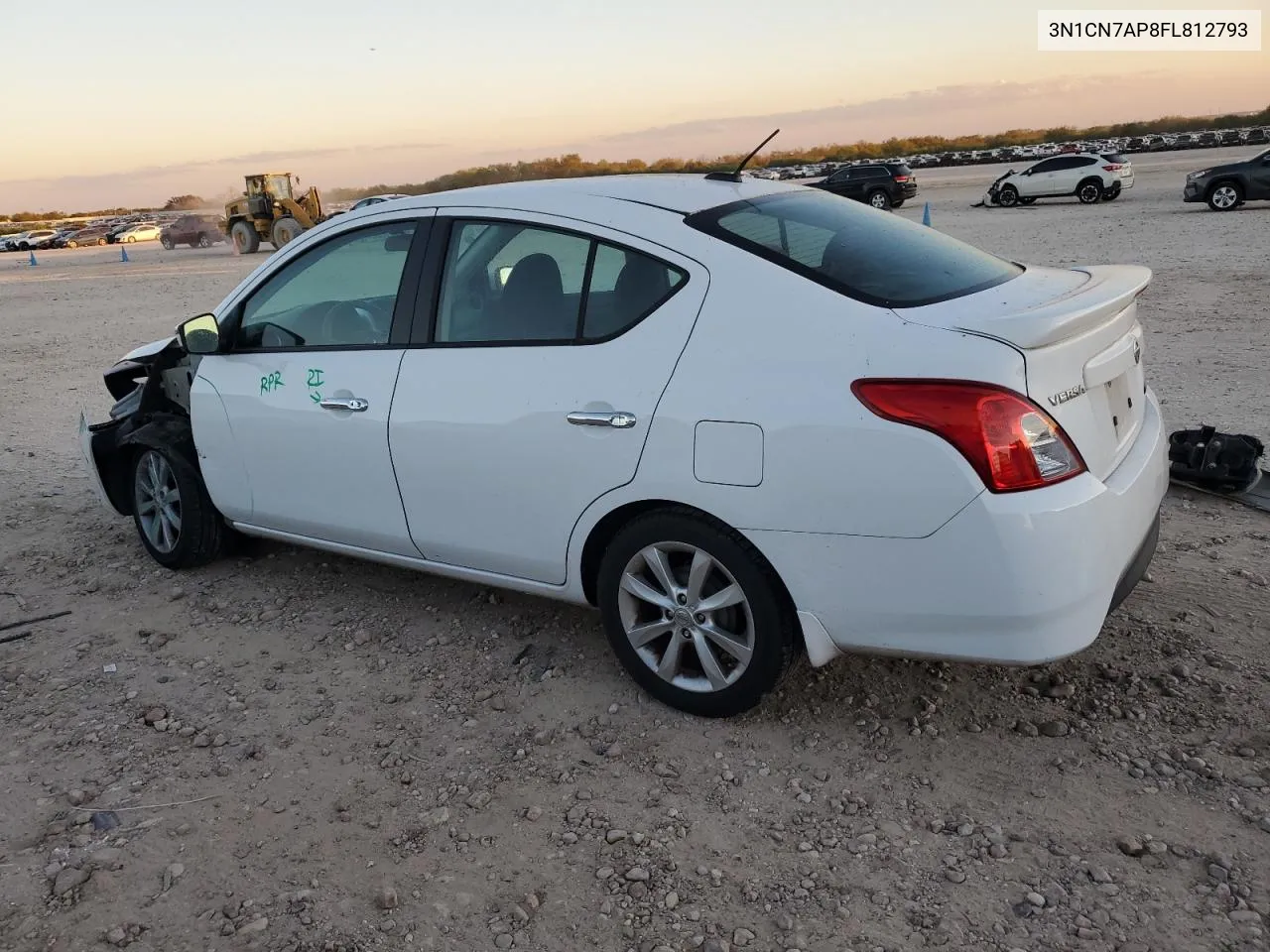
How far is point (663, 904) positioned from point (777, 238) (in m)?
2.00

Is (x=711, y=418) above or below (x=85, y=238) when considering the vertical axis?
below

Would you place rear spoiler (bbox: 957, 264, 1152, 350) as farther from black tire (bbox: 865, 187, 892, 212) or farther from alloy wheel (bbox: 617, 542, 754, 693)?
black tire (bbox: 865, 187, 892, 212)

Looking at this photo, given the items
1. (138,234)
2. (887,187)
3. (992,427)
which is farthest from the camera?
(138,234)

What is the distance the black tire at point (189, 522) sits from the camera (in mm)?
4855

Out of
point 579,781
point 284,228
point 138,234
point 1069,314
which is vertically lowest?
point 579,781

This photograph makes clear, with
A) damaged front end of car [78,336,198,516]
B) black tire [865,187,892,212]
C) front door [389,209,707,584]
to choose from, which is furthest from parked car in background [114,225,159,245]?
front door [389,209,707,584]

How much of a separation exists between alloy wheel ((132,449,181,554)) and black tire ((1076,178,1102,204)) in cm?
2669

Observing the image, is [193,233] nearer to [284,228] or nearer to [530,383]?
[284,228]

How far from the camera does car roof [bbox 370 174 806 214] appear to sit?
137 inches

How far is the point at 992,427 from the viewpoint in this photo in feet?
8.59

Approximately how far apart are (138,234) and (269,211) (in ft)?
104

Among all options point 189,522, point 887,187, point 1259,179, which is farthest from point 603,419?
point 887,187

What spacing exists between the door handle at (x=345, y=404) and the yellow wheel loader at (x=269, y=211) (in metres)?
31.5

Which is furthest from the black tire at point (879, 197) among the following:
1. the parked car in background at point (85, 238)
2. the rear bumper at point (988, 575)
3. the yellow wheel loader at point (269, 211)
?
the parked car in background at point (85, 238)
